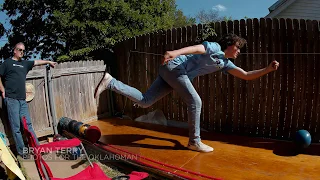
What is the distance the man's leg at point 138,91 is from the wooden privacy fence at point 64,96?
2.92m

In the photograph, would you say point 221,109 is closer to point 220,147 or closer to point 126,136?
point 220,147

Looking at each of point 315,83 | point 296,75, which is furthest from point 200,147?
point 315,83

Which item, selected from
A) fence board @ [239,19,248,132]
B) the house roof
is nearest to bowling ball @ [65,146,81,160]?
fence board @ [239,19,248,132]

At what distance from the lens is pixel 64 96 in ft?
22.4

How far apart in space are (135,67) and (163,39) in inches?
49.9

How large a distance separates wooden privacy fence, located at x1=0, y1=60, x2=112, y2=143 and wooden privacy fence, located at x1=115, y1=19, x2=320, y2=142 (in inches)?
98.0

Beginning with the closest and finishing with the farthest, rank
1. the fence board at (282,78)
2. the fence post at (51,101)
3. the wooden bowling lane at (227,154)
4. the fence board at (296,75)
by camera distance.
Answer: the wooden bowling lane at (227,154), the fence board at (296,75), the fence board at (282,78), the fence post at (51,101)

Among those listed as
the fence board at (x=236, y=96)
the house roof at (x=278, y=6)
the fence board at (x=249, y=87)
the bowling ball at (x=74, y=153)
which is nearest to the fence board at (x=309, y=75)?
the fence board at (x=249, y=87)

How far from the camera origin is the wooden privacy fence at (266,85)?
451 centimetres

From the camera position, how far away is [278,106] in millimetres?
4848

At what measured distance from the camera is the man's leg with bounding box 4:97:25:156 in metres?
5.24

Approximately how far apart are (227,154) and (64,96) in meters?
4.39

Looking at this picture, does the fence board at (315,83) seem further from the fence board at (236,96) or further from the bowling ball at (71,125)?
the bowling ball at (71,125)

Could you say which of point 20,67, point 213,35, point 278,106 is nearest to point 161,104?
point 213,35
